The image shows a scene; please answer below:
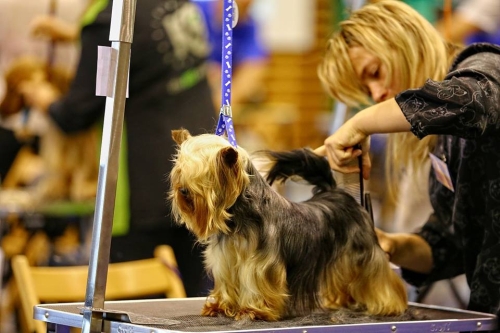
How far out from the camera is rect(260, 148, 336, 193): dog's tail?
190cm

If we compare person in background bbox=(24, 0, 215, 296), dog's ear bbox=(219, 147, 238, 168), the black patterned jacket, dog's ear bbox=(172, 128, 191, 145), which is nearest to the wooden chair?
person in background bbox=(24, 0, 215, 296)

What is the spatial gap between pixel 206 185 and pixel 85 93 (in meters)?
1.64

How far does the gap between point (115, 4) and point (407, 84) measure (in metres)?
0.78

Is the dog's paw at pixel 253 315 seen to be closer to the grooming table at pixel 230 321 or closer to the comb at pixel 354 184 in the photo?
the grooming table at pixel 230 321

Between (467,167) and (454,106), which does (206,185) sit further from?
(467,167)

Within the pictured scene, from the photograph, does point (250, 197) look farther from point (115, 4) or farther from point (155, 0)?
point (155, 0)

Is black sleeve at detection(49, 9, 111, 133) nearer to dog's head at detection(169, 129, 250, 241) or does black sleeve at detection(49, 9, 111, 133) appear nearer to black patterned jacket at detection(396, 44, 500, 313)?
black patterned jacket at detection(396, 44, 500, 313)

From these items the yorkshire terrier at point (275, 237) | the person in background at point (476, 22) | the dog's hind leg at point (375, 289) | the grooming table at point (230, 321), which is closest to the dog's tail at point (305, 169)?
the yorkshire terrier at point (275, 237)

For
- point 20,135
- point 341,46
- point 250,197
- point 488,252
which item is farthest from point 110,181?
point 20,135

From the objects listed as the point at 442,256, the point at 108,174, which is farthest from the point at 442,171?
the point at 108,174

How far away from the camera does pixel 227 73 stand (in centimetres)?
175

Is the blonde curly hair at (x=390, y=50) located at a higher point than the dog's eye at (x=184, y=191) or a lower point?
higher

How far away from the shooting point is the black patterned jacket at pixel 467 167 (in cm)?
171

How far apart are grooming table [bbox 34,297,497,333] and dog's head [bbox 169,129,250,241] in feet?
0.56
